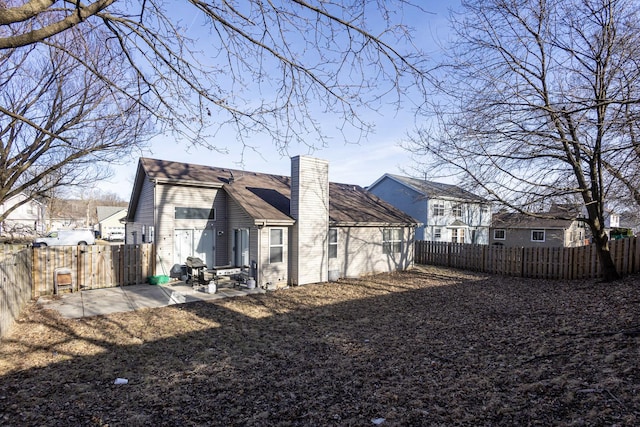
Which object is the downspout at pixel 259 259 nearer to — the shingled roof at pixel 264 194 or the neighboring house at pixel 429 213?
the shingled roof at pixel 264 194

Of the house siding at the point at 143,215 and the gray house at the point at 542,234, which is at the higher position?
the house siding at the point at 143,215

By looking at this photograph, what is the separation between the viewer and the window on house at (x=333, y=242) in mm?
14766

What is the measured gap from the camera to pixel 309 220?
13656mm

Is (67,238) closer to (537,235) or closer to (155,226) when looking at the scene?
(155,226)

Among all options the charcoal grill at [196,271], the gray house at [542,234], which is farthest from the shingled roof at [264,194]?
the gray house at [542,234]

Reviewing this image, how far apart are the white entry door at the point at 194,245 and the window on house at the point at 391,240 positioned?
8.34 metres

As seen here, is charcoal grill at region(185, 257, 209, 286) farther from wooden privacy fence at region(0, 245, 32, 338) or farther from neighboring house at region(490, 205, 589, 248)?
neighboring house at region(490, 205, 589, 248)

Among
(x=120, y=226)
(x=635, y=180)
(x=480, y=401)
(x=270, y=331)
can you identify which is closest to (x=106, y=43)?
(x=270, y=331)

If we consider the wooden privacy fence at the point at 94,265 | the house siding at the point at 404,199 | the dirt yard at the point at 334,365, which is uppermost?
the house siding at the point at 404,199

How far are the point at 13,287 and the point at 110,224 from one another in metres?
48.0

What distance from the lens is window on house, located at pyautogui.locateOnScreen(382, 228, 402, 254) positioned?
16922 millimetres

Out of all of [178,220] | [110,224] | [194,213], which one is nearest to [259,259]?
[194,213]

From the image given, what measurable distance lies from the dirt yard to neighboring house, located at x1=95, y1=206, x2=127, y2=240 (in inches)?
1598

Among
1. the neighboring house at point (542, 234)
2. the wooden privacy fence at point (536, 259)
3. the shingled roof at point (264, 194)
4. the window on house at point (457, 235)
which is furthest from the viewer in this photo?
the window on house at point (457, 235)
